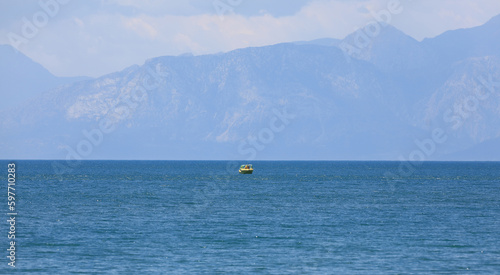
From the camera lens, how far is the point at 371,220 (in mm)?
76125

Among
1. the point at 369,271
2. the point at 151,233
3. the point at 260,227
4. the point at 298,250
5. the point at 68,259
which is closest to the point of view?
the point at 369,271

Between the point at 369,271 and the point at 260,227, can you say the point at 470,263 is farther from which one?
the point at 260,227

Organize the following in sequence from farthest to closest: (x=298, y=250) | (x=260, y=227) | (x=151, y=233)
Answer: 1. (x=260, y=227)
2. (x=151, y=233)
3. (x=298, y=250)

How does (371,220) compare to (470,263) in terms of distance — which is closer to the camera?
(470,263)

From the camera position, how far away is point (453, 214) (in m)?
82.5

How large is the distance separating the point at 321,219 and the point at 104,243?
26.4 meters

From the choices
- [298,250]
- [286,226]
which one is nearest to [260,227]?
[286,226]

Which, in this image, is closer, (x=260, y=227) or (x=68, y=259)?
(x=68, y=259)

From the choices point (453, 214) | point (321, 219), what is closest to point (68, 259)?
point (321, 219)

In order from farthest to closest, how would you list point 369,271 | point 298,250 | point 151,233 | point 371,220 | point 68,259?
point 371,220 → point 151,233 → point 298,250 → point 68,259 → point 369,271

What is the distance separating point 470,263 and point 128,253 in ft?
81.4

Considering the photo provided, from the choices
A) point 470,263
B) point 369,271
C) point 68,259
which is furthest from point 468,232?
point 68,259

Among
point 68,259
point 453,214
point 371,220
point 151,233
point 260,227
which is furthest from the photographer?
point 453,214

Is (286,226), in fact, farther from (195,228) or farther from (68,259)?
(68,259)
